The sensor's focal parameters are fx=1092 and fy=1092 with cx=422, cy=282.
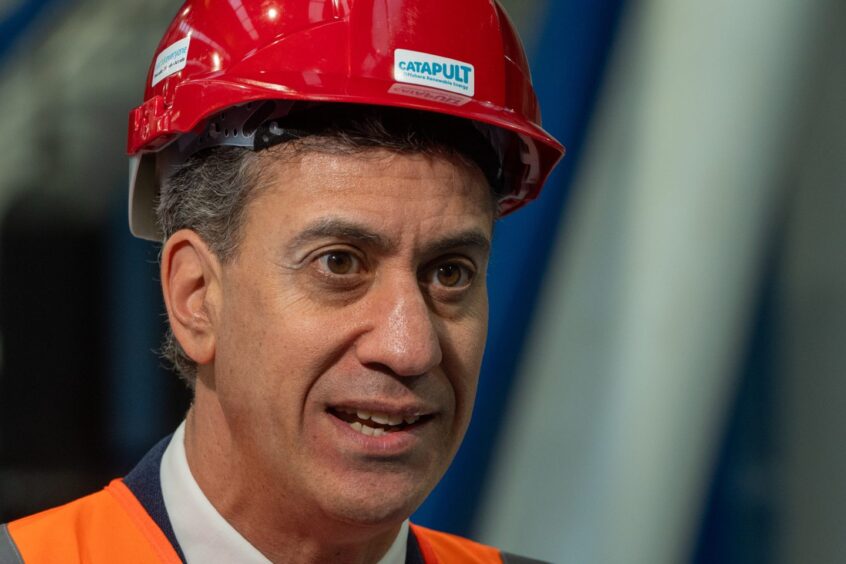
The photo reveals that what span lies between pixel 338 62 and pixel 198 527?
0.80 m

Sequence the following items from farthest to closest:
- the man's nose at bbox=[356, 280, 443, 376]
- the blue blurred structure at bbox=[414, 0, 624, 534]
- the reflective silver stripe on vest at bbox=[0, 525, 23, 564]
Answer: the blue blurred structure at bbox=[414, 0, 624, 534], the reflective silver stripe on vest at bbox=[0, 525, 23, 564], the man's nose at bbox=[356, 280, 443, 376]

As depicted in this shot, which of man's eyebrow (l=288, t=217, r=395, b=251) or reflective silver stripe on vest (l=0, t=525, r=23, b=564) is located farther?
reflective silver stripe on vest (l=0, t=525, r=23, b=564)

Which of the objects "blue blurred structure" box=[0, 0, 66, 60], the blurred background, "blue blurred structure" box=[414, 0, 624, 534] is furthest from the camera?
"blue blurred structure" box=[414, 0, 624, 534]

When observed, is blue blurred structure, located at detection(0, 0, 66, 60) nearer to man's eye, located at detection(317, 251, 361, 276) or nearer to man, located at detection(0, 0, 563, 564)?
man, located at detection(0, 0, 563, 564)

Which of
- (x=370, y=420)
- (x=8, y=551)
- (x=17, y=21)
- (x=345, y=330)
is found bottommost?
(x=8, y=551)

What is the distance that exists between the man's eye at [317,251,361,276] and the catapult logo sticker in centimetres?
29

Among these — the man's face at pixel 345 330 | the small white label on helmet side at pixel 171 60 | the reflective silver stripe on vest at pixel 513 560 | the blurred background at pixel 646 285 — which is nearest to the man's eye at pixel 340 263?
the man's face at pixel 345 330

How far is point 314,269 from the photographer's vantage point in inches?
66.5

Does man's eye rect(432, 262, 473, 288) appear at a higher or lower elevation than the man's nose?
higher

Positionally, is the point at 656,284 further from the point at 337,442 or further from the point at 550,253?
the point at 337,442

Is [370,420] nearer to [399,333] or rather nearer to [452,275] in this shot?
[399,333]

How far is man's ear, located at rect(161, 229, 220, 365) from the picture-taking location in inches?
71.2

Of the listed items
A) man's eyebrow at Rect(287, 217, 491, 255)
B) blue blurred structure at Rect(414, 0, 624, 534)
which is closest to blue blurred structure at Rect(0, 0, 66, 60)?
blue blurred structure at Rect(414, 0, 624, 534)

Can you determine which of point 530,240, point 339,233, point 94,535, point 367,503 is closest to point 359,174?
point 339,233
